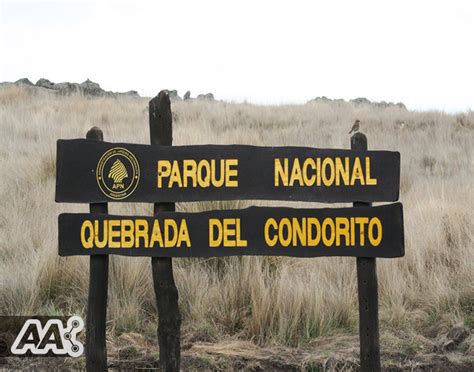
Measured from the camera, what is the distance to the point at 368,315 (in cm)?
422

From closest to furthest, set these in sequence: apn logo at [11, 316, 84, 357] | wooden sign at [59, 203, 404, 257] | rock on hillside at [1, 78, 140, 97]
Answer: wooden sign at [59, 203, 404, 257], apn logo at [11, 316, 84, 357], rock on hillside at [1, 78, 140, 97]

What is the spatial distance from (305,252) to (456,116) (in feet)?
52.1

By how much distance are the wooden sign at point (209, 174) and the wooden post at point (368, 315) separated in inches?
9.6

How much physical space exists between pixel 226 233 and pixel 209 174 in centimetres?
45

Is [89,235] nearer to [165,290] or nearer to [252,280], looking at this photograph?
[165,290]

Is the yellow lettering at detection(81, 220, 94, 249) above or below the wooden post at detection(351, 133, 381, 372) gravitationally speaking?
above

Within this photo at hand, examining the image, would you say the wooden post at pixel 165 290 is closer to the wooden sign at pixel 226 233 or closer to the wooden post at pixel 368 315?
the wooden sign at pixel 226 233

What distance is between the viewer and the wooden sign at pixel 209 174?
4.13 m

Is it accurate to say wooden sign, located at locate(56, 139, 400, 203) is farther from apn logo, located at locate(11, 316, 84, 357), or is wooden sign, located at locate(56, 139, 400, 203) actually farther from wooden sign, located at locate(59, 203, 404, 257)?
apn logo, located at locate(11, 316, 84, 357)

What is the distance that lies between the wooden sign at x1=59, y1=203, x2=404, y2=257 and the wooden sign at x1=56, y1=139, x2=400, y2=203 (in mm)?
122

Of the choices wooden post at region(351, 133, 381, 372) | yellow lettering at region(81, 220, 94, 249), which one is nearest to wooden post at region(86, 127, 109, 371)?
yellow lettering at region(81, 220, 94, 249)

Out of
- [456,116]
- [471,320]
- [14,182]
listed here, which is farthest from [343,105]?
[471,320]

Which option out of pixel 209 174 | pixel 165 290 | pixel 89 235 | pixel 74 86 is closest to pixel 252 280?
pixel 165 290

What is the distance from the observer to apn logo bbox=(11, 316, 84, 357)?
15.4ft
